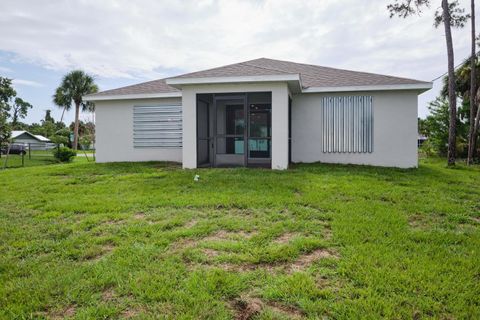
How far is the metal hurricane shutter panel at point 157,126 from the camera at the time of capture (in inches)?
476

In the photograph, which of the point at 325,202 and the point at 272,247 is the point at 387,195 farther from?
the point at 272,247

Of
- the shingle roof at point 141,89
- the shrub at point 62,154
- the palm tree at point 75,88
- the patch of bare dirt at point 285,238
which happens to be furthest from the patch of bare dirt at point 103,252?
the palm tree at point 75,88

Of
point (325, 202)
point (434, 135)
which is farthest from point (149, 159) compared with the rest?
point (434, 135)

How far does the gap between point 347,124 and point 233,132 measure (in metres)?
3.97

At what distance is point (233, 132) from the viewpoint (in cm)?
1088

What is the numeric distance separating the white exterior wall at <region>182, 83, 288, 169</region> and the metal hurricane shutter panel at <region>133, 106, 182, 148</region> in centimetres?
248

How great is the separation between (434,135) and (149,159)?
14920mm

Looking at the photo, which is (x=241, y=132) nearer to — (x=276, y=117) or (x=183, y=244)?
(x=276, y=117)

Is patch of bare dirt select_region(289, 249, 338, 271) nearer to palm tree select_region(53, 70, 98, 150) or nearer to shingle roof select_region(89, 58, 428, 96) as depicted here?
shingle roof select_region(89, 58, 428, 96)

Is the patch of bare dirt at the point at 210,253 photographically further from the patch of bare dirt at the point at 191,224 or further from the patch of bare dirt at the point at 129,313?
the patch of bare dirt at the point at 129,313

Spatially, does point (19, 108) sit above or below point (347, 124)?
above

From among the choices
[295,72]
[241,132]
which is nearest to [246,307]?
[241,132]

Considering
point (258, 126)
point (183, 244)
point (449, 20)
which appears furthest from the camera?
point (449, 20)

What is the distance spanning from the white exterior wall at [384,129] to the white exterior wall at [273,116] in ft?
7.53
